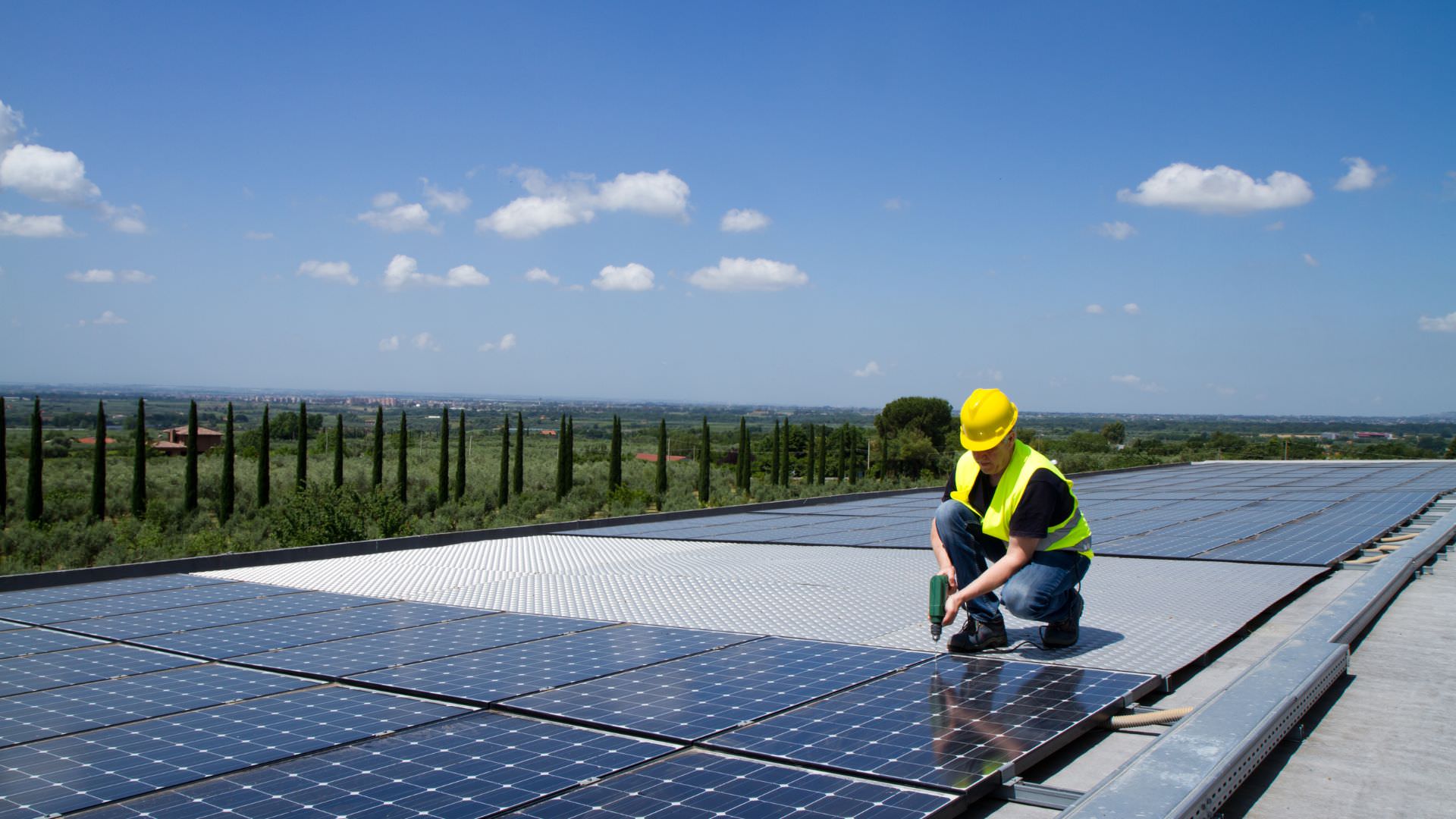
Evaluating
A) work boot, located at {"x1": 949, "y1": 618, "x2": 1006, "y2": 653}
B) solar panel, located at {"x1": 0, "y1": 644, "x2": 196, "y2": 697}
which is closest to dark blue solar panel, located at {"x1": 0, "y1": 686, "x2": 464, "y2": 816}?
solar panel, located at {"x1": 0, "y1": 644, "x2": 196, "y2": 697}

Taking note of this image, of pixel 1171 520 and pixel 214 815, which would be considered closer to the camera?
pixel 214 815

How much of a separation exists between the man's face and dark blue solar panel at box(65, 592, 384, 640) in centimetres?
487

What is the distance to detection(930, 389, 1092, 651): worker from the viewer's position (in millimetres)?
5488

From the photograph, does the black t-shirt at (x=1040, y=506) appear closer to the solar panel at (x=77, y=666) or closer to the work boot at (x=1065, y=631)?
the work boot at (x=1065, y=631)

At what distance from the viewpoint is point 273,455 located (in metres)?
57.2

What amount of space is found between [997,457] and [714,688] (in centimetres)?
205

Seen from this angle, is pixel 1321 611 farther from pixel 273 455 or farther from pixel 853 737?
pixel 273 455

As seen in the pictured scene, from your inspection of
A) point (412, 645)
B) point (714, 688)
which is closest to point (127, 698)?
point (412, 645)

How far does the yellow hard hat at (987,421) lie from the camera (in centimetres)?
554

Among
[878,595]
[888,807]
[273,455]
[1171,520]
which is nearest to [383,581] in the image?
[878,595]

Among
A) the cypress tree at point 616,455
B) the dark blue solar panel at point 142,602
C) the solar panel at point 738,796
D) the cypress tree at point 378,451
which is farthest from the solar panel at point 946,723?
the cypress tree at point 616,455

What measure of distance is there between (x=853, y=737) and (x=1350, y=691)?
292 cm

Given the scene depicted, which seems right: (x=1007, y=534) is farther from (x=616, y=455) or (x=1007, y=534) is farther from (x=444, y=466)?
(x=616, y=455)

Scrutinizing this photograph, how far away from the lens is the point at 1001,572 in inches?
212
